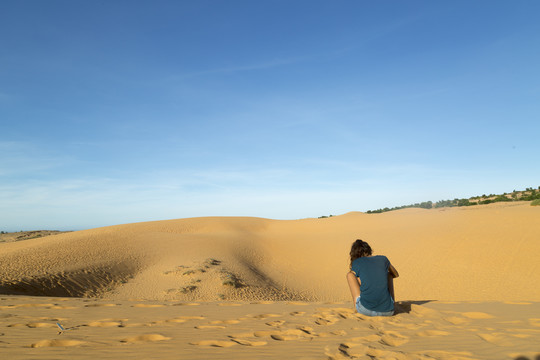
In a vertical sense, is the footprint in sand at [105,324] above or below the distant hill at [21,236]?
below

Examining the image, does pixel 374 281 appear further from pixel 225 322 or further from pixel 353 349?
pixel 225 322

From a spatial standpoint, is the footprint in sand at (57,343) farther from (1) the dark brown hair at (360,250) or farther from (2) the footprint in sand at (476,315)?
(2) the footprint in sand at (476,315)

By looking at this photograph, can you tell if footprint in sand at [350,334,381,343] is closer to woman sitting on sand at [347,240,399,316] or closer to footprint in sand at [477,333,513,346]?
woman sitting on sand at [347,240,399,316]

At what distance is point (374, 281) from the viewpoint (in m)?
5.20

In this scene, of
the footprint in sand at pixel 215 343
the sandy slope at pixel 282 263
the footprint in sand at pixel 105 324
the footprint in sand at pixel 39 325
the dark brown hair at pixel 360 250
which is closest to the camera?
the footprint in sand at pixel 215 343

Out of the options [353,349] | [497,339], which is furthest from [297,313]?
[497,339]

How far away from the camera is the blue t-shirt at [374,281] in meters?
5.19

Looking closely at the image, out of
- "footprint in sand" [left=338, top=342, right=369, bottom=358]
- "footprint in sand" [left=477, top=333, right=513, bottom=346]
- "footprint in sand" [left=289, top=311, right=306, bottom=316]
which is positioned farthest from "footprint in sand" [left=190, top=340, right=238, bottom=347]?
"footprint in sand" [left=477, top=333, right=513, bottom=346]

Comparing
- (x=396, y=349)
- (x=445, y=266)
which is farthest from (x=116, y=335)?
(x=445, y=266)

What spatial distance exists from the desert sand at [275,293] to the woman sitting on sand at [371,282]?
256mm

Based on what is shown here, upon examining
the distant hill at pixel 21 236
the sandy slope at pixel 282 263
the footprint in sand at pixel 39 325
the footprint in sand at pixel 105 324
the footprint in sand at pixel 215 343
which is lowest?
the sandy slope at pixel 282 263

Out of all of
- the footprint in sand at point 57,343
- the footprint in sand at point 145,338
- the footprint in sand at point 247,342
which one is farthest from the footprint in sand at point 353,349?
the footprint in sand at point 57,343

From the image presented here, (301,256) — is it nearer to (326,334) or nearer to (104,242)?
(104,242)

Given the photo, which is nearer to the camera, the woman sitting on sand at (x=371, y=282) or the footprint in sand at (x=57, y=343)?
the footprint in sand at (x=57, y=343)
